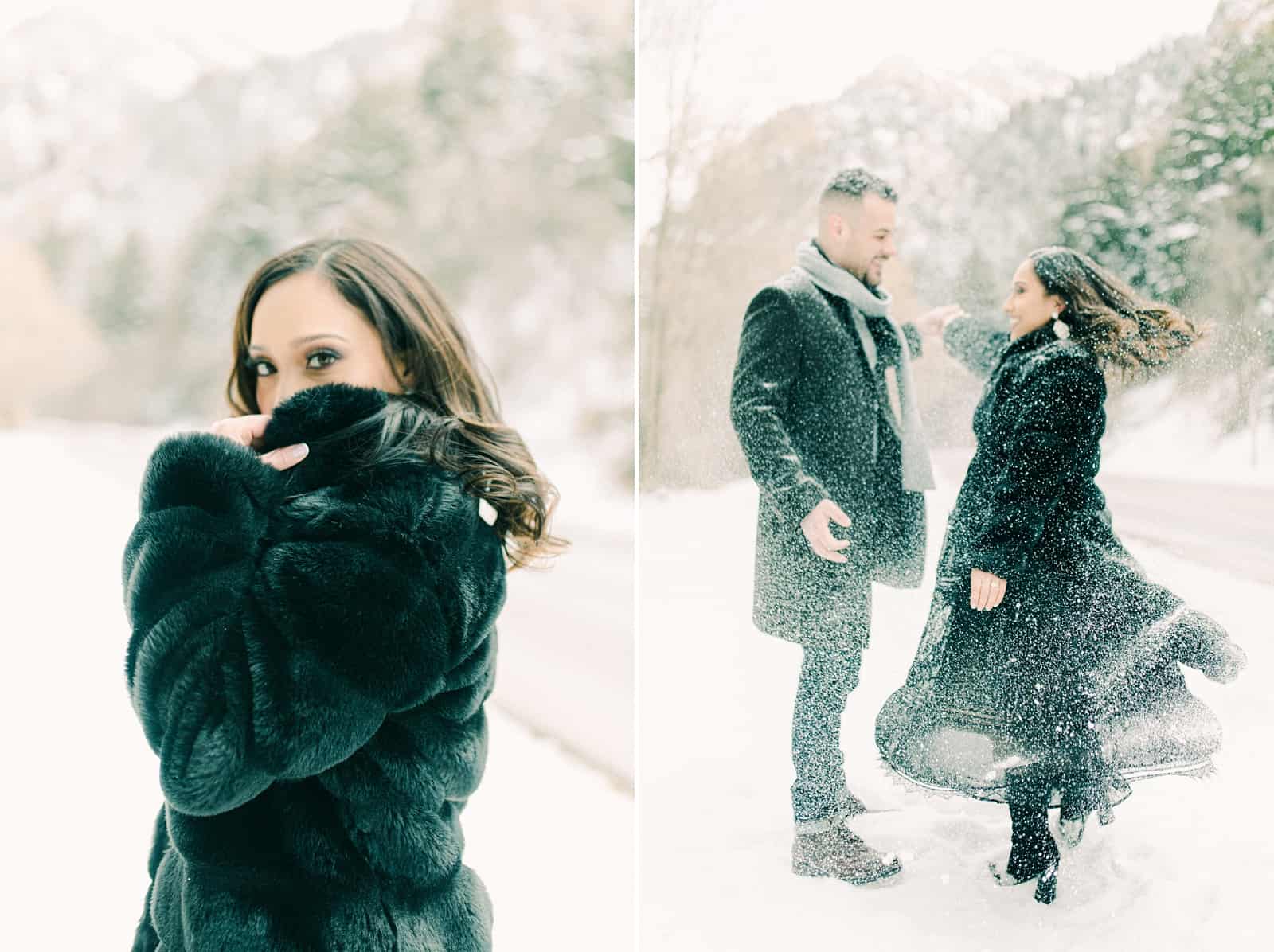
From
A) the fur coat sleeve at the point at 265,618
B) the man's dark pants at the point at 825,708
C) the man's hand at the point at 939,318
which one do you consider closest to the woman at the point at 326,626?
the fur coat sleeve at the point at 265,618

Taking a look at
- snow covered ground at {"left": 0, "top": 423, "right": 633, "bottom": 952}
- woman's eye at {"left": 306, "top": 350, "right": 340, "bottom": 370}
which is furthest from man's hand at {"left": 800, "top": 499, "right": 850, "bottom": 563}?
snow covered ground at {"left": 0, "top": 423, "right": 633, "bottom": 952}

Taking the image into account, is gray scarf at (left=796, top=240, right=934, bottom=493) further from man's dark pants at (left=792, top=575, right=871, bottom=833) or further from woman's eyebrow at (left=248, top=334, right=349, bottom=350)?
woman's eyebrow at (left=248, top=334, right=349, bottom=350)

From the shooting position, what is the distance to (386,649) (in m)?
1.23

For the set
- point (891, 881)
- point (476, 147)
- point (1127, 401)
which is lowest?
point (891, 881)

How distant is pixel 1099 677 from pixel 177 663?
49.7 inches

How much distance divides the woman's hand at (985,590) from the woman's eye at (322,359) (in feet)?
3.22

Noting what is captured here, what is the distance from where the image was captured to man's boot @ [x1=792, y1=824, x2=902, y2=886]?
1707mm

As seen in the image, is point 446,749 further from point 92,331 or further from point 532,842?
point 92,331

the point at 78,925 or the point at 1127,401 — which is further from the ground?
the point at 1127,401

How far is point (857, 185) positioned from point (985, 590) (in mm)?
661

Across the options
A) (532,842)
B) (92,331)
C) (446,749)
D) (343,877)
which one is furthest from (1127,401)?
(92,331)

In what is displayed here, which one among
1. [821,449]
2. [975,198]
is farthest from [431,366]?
[975,198]

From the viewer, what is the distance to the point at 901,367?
1648mm

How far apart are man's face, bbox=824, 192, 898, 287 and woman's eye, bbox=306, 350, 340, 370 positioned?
783mm
